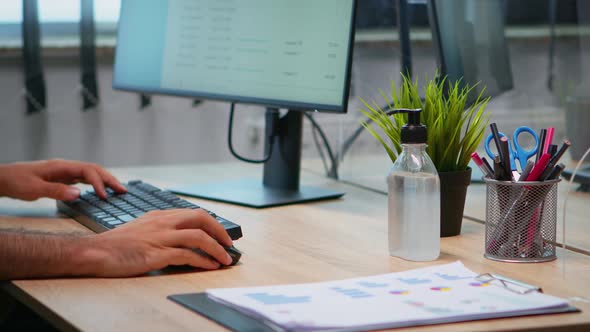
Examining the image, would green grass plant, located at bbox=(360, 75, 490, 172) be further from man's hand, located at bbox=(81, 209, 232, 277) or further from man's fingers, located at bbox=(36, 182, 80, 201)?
man's fingers, located at bbox=(36, 182, 80, 201)

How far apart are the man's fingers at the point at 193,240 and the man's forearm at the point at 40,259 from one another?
91mm

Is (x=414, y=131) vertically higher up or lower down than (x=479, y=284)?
higher up

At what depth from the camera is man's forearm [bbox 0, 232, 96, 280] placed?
95 centimetres

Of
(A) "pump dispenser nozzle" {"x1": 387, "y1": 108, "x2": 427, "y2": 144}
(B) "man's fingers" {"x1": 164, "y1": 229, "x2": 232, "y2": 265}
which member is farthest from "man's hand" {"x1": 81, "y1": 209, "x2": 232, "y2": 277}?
(A) "pump dispenser nozzle" {"x1": 387, "y1": 108, "x2": 427, "y2": 144}

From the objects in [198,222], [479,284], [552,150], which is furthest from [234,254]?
[552,150]

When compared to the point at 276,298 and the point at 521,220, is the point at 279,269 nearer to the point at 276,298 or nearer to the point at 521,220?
the point at 276,298

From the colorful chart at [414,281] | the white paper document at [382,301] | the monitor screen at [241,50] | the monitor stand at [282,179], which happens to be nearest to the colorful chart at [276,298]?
the white paper document at [382,301]

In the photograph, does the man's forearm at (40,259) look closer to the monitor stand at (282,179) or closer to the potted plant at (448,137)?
the potted plant at (448,137)

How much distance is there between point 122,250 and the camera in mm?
969

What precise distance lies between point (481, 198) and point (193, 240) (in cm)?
59

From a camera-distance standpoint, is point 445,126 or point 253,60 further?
point 253,60

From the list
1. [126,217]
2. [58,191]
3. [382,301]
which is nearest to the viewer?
[382,301]

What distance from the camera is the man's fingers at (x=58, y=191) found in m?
1.35

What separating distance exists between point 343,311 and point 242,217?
54cm
